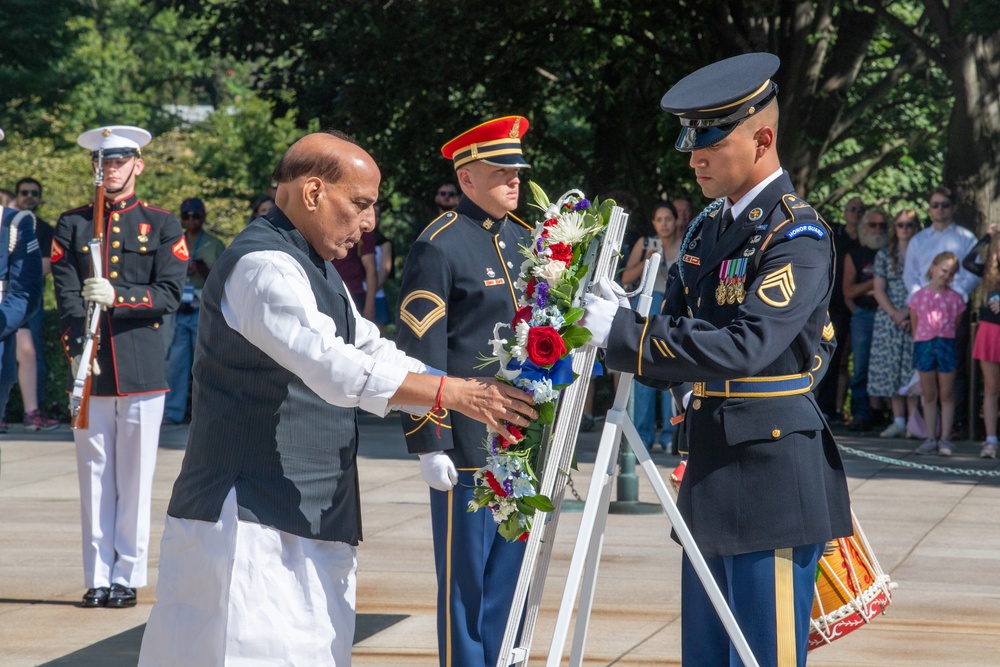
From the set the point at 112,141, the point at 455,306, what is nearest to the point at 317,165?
the point at 455,306

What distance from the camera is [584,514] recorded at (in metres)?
3.86

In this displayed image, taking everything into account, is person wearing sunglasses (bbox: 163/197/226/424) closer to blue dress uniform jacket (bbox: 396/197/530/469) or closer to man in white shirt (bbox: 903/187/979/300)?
man in white shirt (bbox: 903/187/979/300)

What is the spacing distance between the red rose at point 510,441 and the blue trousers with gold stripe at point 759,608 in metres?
0.64

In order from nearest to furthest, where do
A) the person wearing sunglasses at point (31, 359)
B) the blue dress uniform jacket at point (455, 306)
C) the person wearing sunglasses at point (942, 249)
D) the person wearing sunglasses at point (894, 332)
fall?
the blue dress uniform jacket at point (455, 306) → the person wearing sunglasses at point (942, 249) → the person wearing sunglasses at point (894, 332) → the person wearing sunglasses at point (31, 359)

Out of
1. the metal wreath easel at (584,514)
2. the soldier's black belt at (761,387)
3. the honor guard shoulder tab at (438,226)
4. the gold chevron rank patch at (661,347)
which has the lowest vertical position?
the metal wreath easel at (584,514)

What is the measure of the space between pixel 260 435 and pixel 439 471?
4.27 feet

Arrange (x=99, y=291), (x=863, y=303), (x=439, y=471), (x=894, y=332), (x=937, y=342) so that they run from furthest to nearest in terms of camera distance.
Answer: (x=863, y=303)
(x=894, y=332)
(x=937, y=342)
(x=99, y=291)
(x=439, y=471)

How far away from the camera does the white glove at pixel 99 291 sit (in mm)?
6969

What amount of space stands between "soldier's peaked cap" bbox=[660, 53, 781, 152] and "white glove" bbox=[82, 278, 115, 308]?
3.84 metres

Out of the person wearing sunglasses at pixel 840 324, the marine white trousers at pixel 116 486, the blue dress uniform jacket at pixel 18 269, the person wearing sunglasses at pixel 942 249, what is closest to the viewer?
the marine white trousers at pixel 116 486

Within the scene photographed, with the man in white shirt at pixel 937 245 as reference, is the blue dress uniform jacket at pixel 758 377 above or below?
below

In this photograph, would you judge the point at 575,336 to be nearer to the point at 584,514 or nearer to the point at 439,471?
the point at 584,514

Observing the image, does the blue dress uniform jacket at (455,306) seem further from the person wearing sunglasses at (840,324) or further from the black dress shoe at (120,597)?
the person wearing sunglasses at (840,324)

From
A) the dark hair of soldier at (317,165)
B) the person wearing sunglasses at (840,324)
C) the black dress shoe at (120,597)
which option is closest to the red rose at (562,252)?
the dark hair of soldier at (317,165)
